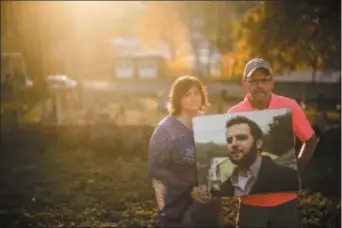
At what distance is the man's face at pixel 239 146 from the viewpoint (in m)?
3.87

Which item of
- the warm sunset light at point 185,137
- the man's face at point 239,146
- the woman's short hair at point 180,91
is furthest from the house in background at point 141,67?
the man's face at point 239,146

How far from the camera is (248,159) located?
3.88m

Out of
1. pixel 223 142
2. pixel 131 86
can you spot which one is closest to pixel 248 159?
pixel 223 142

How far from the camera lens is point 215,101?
952 inches

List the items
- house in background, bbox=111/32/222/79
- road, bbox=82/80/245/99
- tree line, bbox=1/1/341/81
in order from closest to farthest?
1. tree line, bbox=1/1/341/81
2. road, bbox=82/80/245/99
3. house in background, bbox=111/32/222/79

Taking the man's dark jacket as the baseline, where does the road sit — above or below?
above

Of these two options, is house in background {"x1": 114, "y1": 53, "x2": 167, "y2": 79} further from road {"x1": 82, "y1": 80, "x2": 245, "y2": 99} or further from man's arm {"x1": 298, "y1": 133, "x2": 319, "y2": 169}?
man's arm {"x1": 298, "y1": 133, "x2": 319, "y2": 169}

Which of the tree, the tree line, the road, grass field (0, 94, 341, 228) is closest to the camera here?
grass field (0, 94, 341, 228)

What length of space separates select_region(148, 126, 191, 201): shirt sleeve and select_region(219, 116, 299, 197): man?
0.33 meters

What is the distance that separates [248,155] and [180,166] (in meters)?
0.44

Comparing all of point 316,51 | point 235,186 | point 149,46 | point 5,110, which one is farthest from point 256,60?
point 149,46

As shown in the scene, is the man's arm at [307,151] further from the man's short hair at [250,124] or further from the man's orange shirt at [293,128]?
the man's short hair at [250,124]

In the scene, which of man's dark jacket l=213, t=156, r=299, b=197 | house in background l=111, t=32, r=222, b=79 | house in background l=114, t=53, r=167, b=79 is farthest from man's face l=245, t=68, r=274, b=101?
house in background l=114, t=53, r=167, b=79

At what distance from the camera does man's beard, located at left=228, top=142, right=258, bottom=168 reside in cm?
387
